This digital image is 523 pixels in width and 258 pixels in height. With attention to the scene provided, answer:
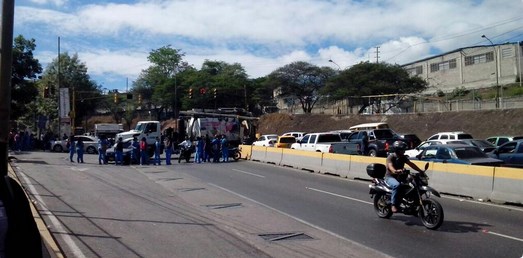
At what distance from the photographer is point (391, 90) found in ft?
210

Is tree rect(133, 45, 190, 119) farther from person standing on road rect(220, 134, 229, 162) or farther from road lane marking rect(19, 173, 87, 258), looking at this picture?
road lane marking rect(19, 173, 87, 258)

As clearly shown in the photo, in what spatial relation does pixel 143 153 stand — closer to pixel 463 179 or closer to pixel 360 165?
pixel 360 165

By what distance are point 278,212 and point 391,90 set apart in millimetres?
55014

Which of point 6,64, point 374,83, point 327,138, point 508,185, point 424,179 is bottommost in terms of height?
point 508,185

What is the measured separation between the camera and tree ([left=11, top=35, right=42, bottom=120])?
48094mm

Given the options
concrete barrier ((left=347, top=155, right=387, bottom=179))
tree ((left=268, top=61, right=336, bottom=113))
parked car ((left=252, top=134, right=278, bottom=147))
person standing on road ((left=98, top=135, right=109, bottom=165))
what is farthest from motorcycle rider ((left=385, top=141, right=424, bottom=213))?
tree ((left=268, top=61, right=336, bottom=113))

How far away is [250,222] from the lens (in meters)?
10.6

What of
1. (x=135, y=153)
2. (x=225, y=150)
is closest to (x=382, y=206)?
(x=135, y=153)

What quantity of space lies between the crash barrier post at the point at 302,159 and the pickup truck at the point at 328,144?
2081mm

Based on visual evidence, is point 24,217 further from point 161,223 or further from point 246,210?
point 246,210

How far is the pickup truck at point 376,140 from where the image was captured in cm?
2889

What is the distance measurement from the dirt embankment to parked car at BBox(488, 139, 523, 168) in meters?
23.7

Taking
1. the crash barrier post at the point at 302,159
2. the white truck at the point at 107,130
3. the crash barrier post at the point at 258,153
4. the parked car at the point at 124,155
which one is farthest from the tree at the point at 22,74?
the crash barrier post at the point at 302,159

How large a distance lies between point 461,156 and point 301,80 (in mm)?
61107
